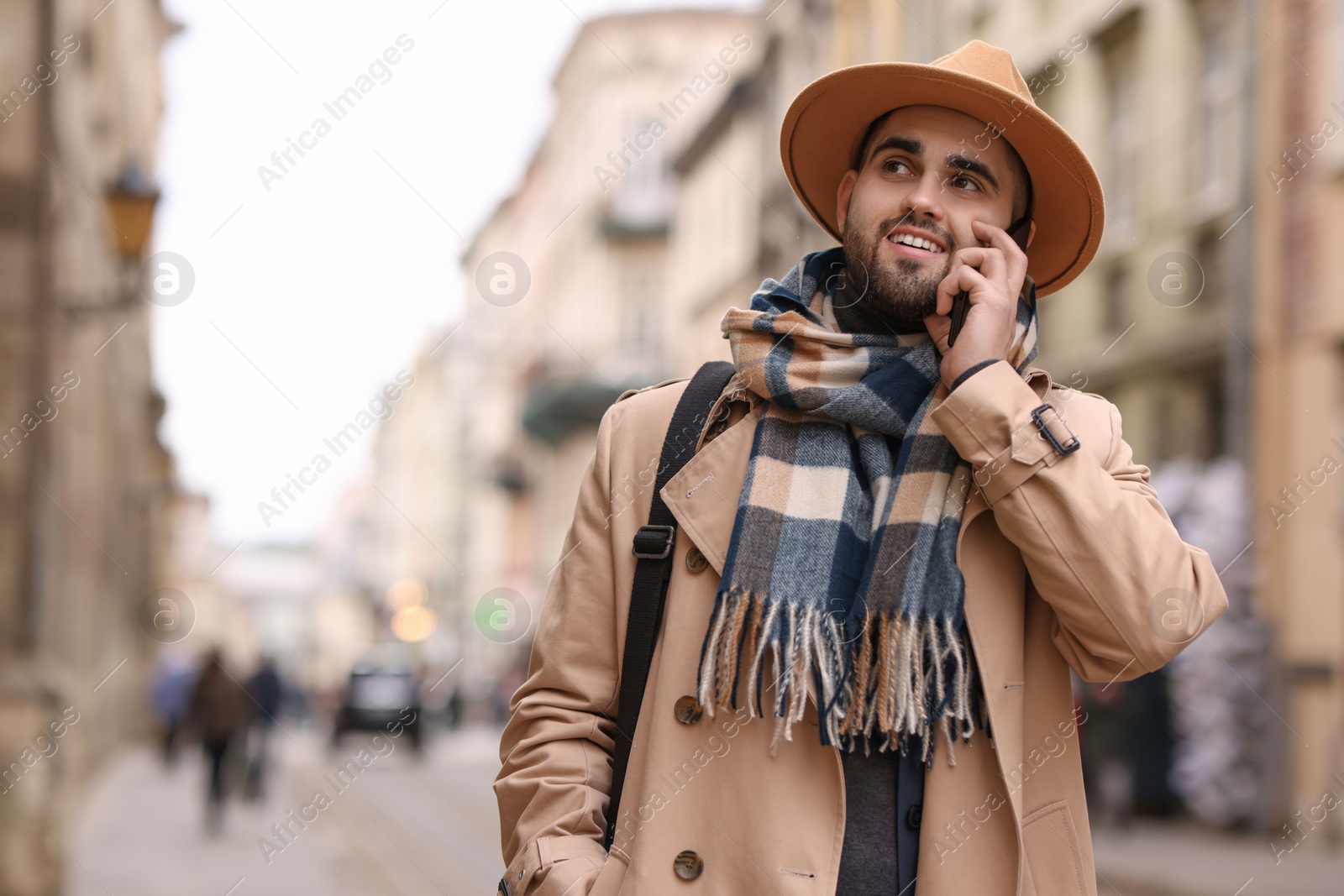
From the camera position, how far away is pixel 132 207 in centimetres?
1009

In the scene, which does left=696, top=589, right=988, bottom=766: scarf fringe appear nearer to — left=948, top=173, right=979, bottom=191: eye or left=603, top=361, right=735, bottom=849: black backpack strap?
left=603, top=361, right=735, bottom=849: black backpack strap

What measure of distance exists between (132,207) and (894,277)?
8.61 m

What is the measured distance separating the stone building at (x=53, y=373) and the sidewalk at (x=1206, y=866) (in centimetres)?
624

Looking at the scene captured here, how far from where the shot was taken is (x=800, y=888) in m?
2.18

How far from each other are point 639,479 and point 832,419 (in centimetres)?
36

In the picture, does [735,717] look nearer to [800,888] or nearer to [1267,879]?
[800,888]

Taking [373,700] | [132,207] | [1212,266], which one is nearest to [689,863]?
[132,207]

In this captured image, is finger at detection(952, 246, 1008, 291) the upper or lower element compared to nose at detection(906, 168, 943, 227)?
lower

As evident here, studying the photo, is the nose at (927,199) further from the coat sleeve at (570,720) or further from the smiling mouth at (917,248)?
the coat sleeve at (570,720)

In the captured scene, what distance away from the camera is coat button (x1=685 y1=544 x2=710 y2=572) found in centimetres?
242

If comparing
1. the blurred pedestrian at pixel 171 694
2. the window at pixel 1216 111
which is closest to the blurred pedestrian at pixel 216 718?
the blurred pedestrian at pixel 171 694

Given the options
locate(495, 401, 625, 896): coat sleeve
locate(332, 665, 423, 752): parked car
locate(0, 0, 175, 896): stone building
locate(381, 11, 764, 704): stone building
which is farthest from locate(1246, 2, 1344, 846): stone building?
locate(332, 665, 423, 752): parked car

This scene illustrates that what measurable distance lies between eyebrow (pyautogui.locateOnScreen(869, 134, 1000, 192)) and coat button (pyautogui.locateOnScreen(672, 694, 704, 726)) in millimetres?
917

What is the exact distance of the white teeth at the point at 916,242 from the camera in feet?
7.99
